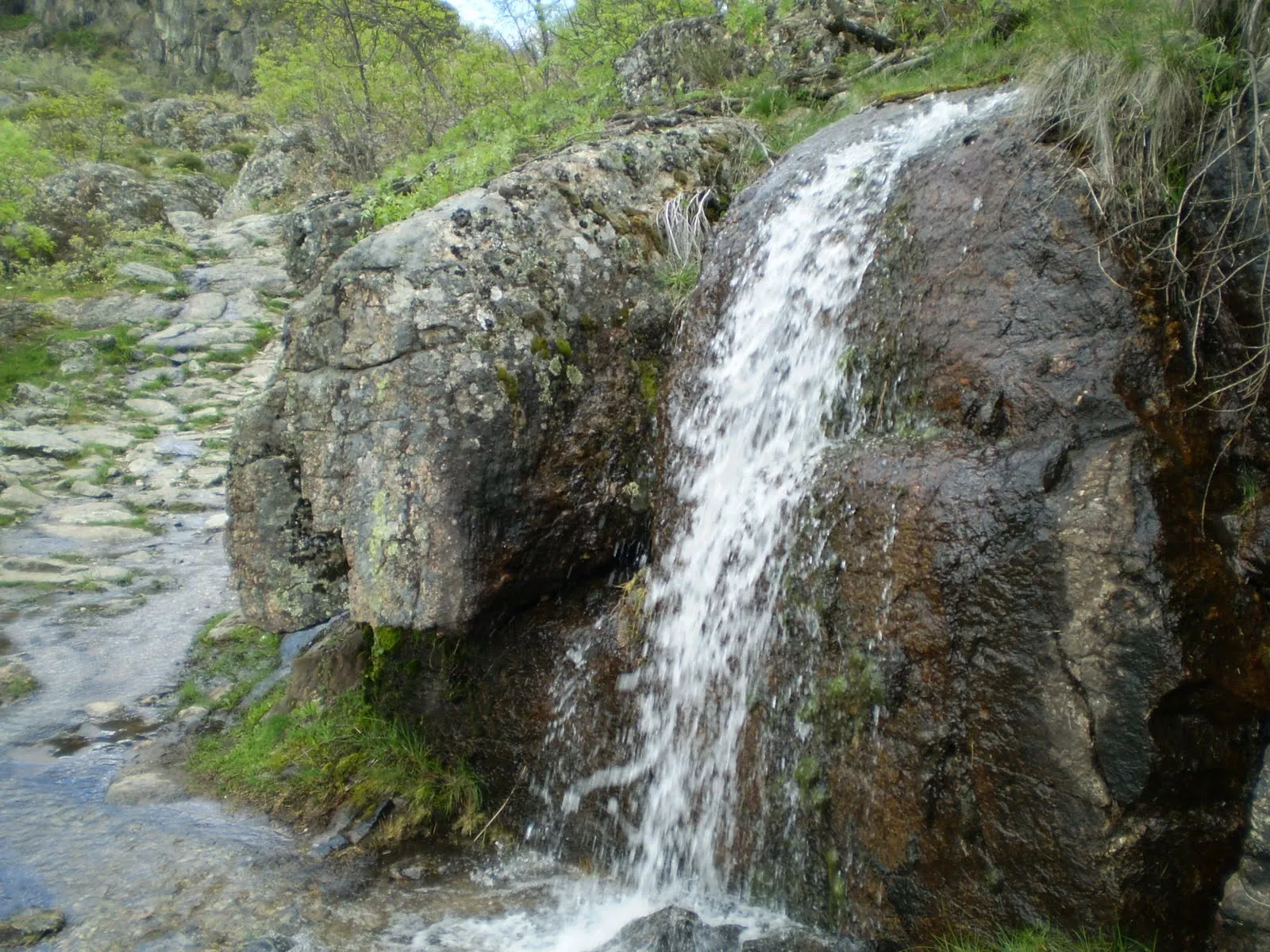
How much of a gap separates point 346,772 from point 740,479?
10.2 ft

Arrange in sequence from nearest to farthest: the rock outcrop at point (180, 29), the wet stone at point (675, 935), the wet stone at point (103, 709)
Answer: the wet stone at point (675, 935), the wet stone at point (103, 709), the rock outcrop at point (180, 29)

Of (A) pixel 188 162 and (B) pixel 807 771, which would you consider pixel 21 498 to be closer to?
(B) pixel 807 771

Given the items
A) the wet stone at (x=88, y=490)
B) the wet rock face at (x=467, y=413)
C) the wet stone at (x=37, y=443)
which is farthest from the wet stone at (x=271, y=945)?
the wet stone at (x=37, y=443)

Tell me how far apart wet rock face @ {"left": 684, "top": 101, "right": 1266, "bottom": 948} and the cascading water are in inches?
8.8

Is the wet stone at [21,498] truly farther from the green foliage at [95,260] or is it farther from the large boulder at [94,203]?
the large boulder at [94,203]

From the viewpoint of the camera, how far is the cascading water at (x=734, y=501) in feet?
13.9

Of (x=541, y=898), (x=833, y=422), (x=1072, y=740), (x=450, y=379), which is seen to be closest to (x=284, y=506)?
(x=450, y=379)

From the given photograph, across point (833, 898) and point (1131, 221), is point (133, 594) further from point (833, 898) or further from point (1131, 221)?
point (1131, 221)

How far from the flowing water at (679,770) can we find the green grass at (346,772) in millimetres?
339

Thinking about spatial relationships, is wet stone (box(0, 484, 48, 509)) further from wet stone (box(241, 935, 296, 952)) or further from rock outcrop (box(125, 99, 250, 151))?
rock outcrop (box(125, 99, 250, 151))

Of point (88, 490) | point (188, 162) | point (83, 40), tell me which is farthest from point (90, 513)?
point (83, 40)

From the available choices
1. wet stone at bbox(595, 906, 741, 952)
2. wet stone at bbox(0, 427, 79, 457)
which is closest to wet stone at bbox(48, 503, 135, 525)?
wet stone at bbox(0, 427, 79, 457)

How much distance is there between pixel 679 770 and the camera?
443 cm

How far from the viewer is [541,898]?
4.50 m
